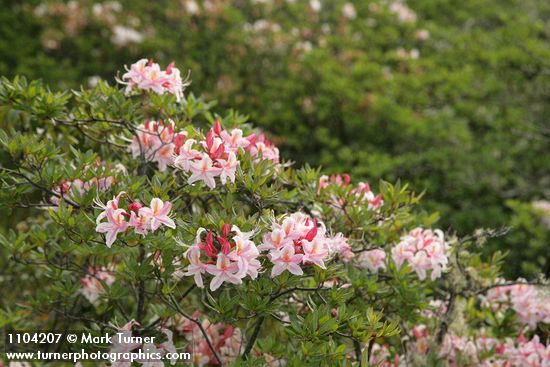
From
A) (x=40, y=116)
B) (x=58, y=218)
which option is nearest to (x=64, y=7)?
(x=40, y=116)

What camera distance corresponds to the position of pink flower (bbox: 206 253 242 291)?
1.85m

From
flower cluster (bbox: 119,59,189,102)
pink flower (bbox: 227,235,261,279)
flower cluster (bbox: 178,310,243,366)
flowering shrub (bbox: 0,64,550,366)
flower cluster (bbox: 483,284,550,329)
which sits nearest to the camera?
pink flower (bbox: 227,235,261,279)

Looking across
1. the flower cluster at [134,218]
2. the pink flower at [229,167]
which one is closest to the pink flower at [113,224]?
the flower cluster at [134,218]

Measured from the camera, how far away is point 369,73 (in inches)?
239

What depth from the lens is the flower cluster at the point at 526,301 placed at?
2.67 metres

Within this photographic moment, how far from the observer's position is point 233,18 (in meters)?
6.66

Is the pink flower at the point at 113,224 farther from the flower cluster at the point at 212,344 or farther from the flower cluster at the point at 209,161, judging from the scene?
the flower cluster at the point at 212,344

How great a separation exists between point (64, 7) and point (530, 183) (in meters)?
4.84

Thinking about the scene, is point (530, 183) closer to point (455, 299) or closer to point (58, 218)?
point (455, 299)

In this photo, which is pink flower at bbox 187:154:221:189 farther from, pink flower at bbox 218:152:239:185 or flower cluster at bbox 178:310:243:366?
flower cluster at bbox 178:310:243:366

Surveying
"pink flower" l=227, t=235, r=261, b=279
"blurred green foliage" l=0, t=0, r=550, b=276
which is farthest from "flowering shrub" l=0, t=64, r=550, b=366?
"blurred green foliage" l=0, t=0, r=550, b=276

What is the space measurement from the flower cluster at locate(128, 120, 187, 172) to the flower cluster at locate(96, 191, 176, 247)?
367 mm

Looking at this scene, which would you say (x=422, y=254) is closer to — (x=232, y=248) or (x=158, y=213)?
→ (x=232, y=248)

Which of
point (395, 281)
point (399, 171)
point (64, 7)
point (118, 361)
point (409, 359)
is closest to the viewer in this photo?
point (118, 361)
